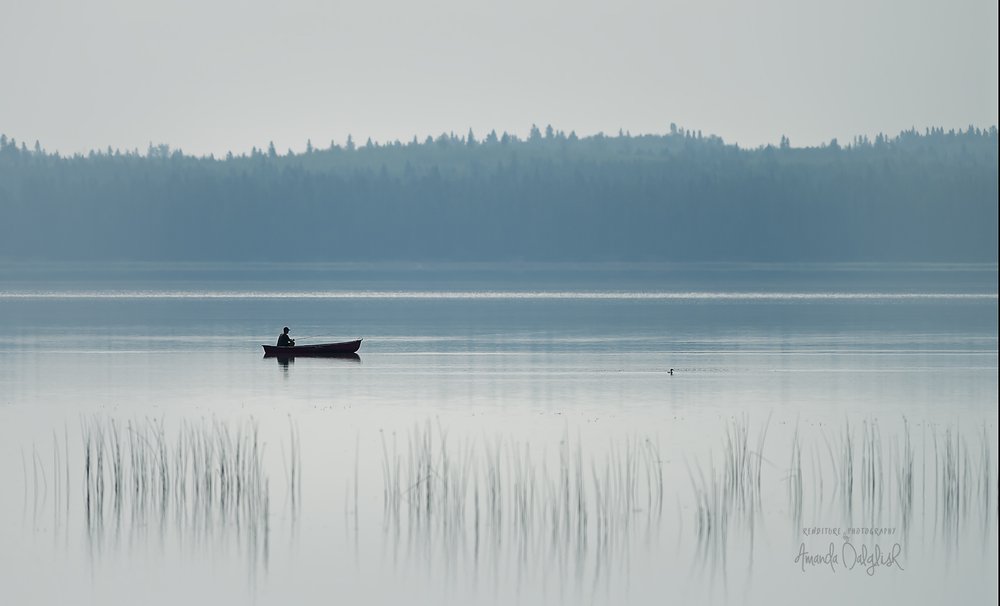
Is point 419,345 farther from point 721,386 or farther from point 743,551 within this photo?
point 743,551

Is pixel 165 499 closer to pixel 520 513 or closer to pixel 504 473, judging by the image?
pixel 520 513

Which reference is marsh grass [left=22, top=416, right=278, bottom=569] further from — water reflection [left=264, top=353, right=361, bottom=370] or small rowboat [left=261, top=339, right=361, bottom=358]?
small rowboat [left=261, top=339, right=361, bottom=358]

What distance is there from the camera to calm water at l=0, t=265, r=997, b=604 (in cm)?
1638

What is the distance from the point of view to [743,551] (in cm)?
1711

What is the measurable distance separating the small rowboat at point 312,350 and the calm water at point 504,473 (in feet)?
1.30

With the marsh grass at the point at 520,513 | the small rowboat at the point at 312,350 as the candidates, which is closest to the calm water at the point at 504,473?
the marsh grass at the point at 520,513

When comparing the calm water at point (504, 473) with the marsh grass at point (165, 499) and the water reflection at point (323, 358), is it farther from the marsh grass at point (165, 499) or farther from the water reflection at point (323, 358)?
the water reflection at point (323, 358)

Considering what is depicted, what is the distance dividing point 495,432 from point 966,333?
107ft

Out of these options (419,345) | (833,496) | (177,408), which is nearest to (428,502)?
(833,496)

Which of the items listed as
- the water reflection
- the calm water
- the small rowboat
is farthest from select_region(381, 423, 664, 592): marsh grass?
the small rowboat

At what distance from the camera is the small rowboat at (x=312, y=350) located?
141ft

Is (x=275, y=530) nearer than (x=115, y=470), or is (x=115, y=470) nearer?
(x=275, y=530)

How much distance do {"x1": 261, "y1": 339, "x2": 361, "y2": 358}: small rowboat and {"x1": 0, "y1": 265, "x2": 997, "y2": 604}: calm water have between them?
15.7 inches

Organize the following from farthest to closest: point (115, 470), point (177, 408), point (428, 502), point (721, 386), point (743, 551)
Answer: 1. point (721, 386)
2. point (177, 408)
3. point (115, 470)
4. point (428, 502)
5. point (743, 551)
